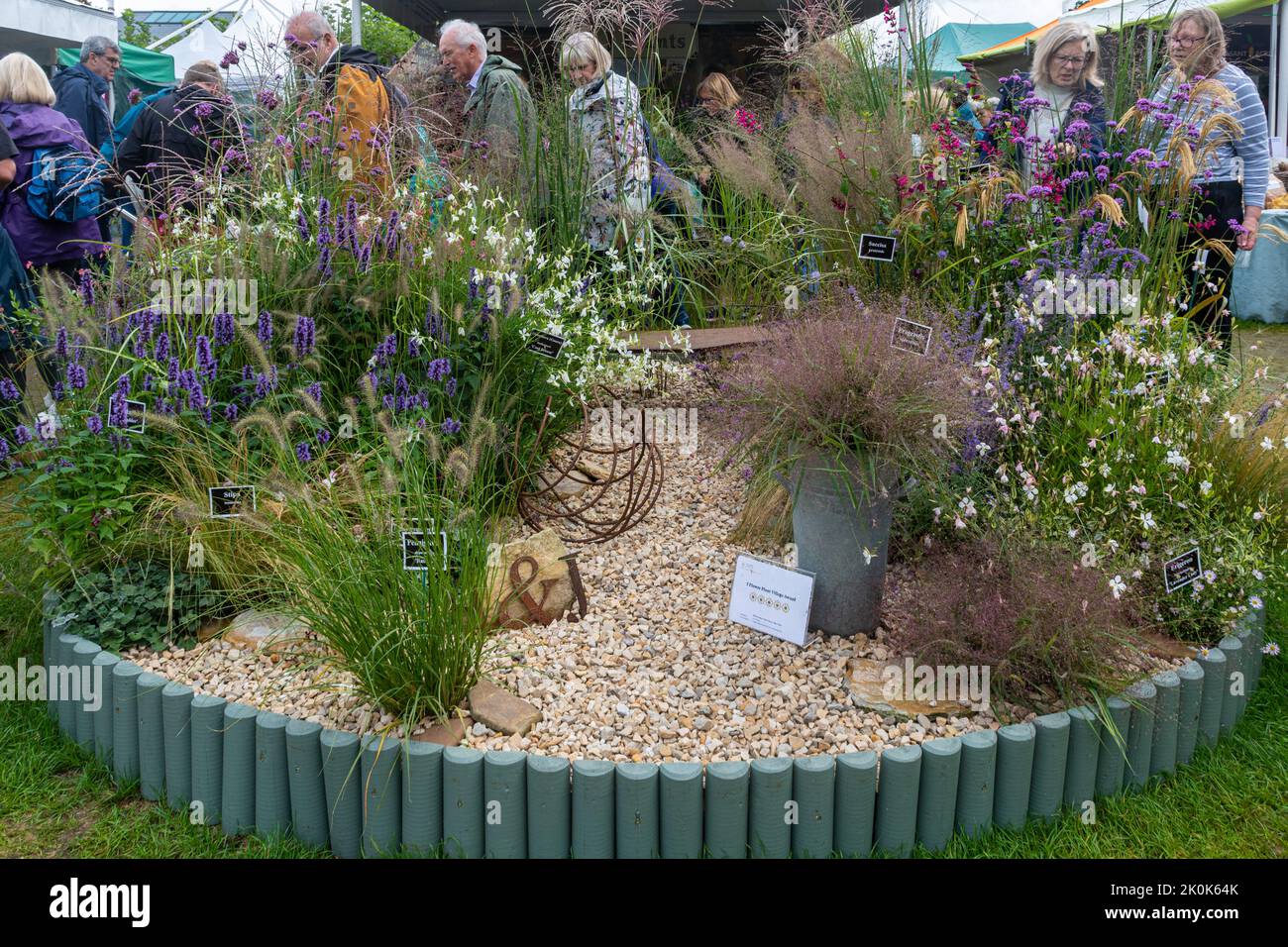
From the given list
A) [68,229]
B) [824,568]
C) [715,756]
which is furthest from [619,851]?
[68,229]

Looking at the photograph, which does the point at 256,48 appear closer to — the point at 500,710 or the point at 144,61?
the point at 500,710

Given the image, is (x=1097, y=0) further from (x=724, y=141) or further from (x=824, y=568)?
(x=824, y=568)

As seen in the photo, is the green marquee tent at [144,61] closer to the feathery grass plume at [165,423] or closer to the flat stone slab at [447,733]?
the feathery grass plume at [165,423]

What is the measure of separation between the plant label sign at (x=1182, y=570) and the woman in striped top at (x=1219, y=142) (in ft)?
4.25

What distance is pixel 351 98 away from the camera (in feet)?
13.4

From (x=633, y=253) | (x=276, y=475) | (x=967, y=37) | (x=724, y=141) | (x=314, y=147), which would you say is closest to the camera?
(x=276, y=475)

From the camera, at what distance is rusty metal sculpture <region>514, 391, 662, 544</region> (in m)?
3.34

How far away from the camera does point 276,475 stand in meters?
2.65

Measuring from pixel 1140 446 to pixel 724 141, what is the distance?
239 centimetres

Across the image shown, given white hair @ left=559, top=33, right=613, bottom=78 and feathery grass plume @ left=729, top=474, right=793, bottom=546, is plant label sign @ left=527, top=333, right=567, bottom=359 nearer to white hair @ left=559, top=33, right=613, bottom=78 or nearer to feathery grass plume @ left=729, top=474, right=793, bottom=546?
feathery grass plume @ left=729, top=474, right=793, bottom=546

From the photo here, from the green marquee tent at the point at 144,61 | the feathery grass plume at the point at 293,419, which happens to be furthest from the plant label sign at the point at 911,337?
the green marquee tent at the point at 144,61

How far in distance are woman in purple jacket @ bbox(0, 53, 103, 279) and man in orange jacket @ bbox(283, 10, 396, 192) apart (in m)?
1.09

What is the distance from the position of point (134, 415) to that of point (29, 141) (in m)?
2.47

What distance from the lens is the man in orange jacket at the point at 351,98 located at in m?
3.63
